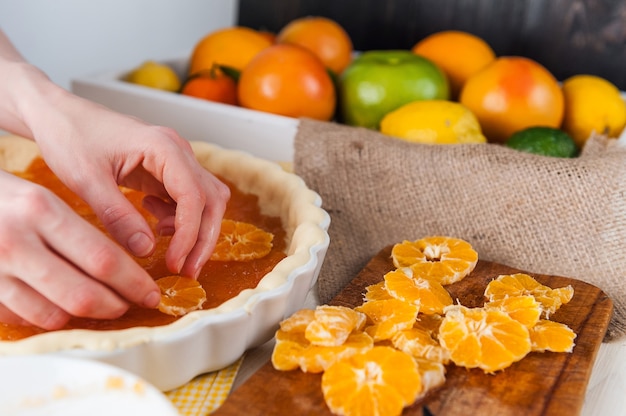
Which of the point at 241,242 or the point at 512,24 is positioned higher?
the point at 512,24

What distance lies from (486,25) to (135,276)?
156 centimetres

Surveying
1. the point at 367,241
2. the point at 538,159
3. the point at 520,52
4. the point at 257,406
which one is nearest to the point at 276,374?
the point at 257,406

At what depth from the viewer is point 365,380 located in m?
0.88

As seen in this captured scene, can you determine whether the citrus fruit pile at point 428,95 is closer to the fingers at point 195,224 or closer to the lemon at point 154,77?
the lemon at point 154,77

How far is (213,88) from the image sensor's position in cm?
169

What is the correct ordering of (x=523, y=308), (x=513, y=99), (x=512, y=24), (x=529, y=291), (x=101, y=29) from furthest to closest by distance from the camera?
(x=101, y=29) → (x=512, y=24) → (x=513, y=99) → (x=529, y=291) → (x=523, y=308)

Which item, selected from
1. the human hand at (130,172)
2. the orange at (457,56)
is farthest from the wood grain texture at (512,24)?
the human hand at (130,172)

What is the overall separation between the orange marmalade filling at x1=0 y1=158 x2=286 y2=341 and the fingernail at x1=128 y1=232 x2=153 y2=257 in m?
0.08

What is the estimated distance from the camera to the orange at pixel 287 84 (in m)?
1.55

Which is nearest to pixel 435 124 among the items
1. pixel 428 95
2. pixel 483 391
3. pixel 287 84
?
pixel 428 95

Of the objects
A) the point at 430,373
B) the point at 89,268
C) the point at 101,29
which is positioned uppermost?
the point at 89,268

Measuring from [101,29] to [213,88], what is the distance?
2.89 ft

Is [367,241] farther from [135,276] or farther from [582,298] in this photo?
[135,276]

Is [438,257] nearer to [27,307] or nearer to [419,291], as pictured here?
[419,291]
